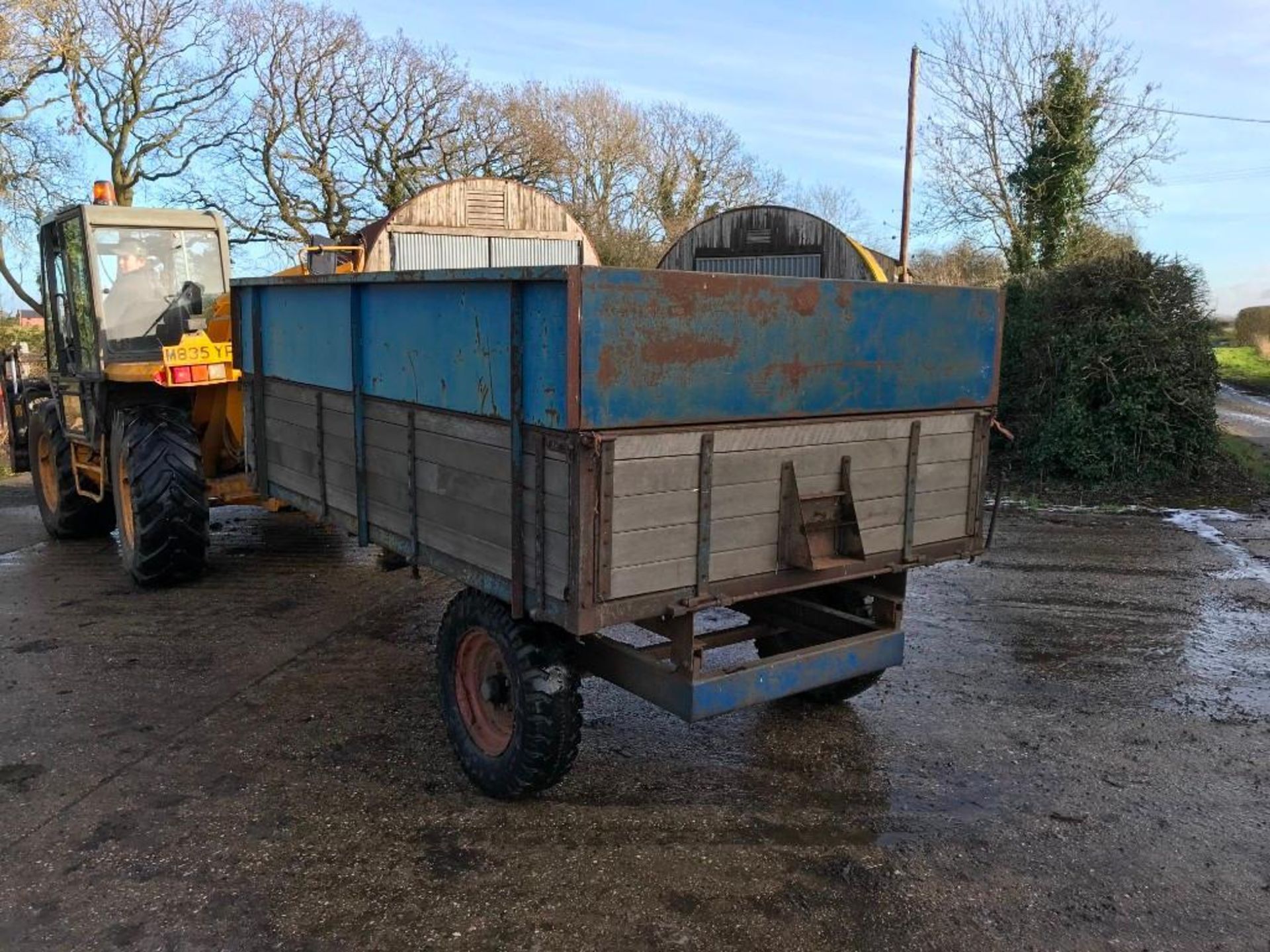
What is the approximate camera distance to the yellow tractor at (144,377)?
6.53 meters

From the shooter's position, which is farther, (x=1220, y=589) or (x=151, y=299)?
(x=151, y=299)

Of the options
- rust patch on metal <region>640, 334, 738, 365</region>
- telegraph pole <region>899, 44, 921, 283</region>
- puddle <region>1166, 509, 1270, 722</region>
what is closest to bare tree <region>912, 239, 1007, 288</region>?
telegraph pole <region>899, 44, 921, 283</region>

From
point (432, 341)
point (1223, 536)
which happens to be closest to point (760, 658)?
point (432, 341)

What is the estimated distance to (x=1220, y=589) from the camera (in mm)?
6984

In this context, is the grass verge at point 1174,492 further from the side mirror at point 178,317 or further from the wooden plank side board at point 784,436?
the side mirror at point 178,317

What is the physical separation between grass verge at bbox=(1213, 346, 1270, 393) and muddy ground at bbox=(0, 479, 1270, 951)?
63.1ft

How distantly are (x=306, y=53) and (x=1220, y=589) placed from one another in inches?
1097

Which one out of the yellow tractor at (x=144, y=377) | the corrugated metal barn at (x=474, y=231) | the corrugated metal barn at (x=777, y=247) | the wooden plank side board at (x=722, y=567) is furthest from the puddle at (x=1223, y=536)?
the corrugated metal barn at (x=474, y=231)

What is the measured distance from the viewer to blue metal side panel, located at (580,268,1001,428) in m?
3.12

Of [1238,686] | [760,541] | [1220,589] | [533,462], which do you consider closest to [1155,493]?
[1220,589]

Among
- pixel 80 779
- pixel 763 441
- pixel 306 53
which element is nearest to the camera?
pixel 763 441

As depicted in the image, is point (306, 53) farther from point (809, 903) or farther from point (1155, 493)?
point (809, 903)

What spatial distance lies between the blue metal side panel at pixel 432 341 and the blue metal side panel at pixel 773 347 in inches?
6.5

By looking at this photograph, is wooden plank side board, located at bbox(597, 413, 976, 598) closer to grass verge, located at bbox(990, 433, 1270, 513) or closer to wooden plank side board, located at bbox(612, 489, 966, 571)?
wooden plank side board, located at bbox(612, 489, 966, 571)
